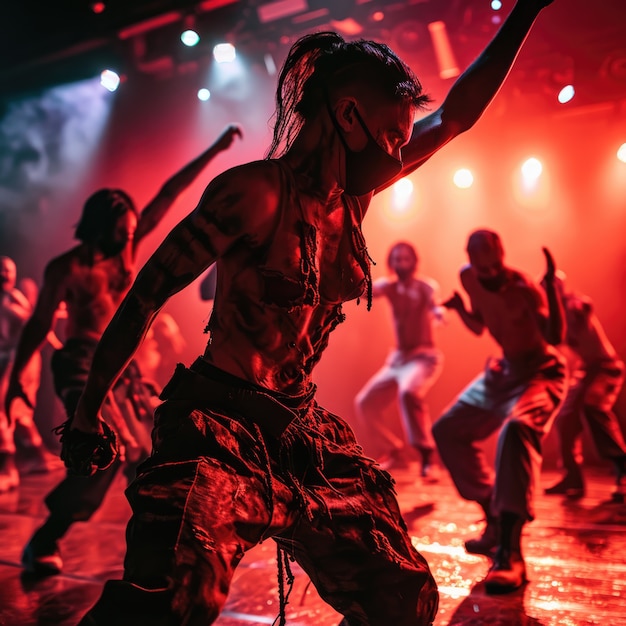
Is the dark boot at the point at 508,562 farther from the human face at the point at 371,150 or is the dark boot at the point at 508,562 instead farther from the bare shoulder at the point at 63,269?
the bare shoulder at the point at 63,269

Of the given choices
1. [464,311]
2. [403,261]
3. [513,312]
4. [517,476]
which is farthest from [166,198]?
[403,261]

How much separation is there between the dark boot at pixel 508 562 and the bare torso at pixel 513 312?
119cm

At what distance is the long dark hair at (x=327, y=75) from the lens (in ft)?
5.69

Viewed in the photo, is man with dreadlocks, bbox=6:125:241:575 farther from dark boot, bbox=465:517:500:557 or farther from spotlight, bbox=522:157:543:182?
spotlight, bbox=522:157:543:182

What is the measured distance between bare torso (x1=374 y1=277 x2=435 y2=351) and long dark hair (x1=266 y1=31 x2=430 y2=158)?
644cm

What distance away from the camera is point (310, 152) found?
175 cm

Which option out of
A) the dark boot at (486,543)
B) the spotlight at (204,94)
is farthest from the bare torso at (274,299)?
the spotlight at (204,94)

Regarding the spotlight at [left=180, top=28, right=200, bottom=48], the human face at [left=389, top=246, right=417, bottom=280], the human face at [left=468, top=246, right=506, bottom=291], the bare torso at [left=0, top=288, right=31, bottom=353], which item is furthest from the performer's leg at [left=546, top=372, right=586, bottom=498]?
the bare torso at [left=0, top=288, right=31, bottom=353]

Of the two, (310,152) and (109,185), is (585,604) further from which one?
(109,185)

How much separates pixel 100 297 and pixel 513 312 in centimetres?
273

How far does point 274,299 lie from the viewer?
1.62 m

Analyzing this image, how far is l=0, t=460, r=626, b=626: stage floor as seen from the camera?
3012mm

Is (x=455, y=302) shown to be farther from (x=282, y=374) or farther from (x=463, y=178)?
(x=463, y=178)

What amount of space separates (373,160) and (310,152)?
6.3 inches
